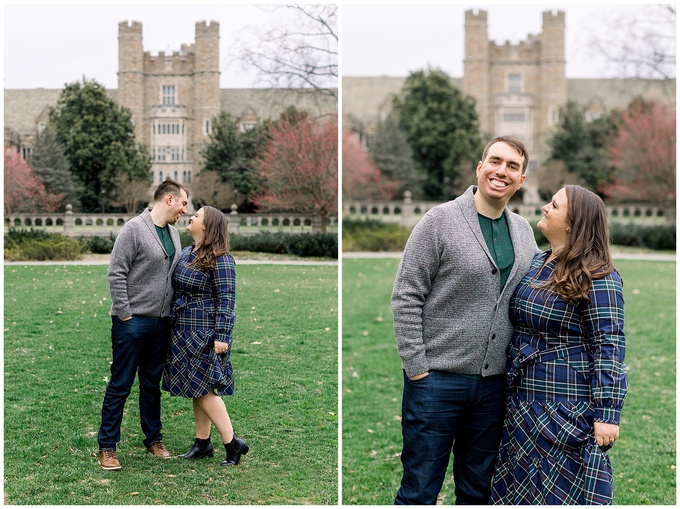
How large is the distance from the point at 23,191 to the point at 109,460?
1832 mm

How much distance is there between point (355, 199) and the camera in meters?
26.3

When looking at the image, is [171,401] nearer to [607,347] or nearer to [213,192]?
[213,192]

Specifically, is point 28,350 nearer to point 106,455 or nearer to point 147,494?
point 106,455

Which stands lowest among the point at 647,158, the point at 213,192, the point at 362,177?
the point at 213,192

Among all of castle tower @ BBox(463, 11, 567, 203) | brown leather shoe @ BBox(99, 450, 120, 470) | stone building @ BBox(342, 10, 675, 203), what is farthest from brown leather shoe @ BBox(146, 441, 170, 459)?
castle tower @ BBox(463, 11, 567, 203)

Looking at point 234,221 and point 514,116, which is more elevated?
point 514,116

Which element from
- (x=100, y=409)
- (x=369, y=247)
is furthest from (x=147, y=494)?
(x=369, y=247)

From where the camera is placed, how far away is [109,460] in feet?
13.5

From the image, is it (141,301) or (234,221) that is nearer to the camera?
(141,301)

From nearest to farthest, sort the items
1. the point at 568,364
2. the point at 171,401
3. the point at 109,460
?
the point at 568,364 < the point at 109,460 < the point at 171,401

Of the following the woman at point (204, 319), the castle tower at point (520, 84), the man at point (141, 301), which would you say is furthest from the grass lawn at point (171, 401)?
the castle tower at point (520, 84)

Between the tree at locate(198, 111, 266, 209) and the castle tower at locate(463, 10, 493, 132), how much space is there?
32.8 m

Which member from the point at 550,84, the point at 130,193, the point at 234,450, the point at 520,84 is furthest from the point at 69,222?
the point at 520,84

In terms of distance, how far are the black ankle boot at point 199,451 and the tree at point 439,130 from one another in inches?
1041
